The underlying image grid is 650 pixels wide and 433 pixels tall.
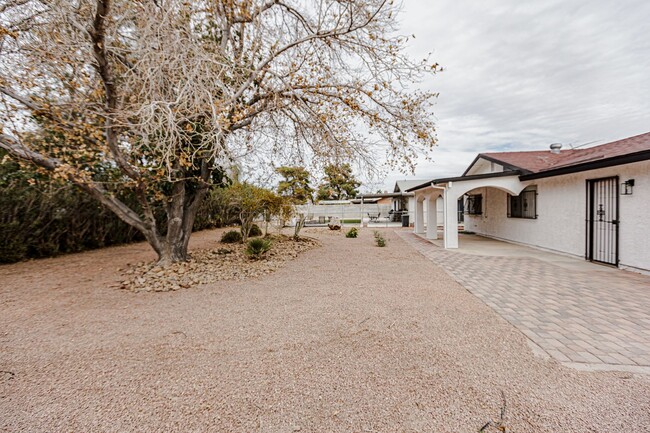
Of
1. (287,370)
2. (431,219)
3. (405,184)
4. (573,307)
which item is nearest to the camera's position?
(287,370)

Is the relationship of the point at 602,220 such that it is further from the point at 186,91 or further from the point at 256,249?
the point at 186,91

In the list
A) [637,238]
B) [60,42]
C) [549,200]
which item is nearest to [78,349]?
[60,42]

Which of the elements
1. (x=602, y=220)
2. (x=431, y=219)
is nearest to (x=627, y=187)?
(x=602, y=220)

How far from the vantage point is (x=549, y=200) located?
9.30 metres

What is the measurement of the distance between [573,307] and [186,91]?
683 centimetres

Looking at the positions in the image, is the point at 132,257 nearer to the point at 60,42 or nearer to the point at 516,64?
the point at 60,42

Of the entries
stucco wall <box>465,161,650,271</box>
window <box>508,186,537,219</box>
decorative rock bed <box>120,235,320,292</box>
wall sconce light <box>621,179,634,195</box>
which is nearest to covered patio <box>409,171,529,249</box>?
window <box>508,186,537,219</box>

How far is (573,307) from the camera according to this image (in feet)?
14.0

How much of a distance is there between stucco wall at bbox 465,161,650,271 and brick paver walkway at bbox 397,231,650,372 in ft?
2.63

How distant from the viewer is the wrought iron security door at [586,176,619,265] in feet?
22.9

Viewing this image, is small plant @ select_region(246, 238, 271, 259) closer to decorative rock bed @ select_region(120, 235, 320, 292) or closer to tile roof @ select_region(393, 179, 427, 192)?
decorative rock bed @ select_region(120, 235, 320, 292)

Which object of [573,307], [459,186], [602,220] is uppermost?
[459,186]

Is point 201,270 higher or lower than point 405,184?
lower

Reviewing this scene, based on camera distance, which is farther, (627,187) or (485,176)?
(485,176)
